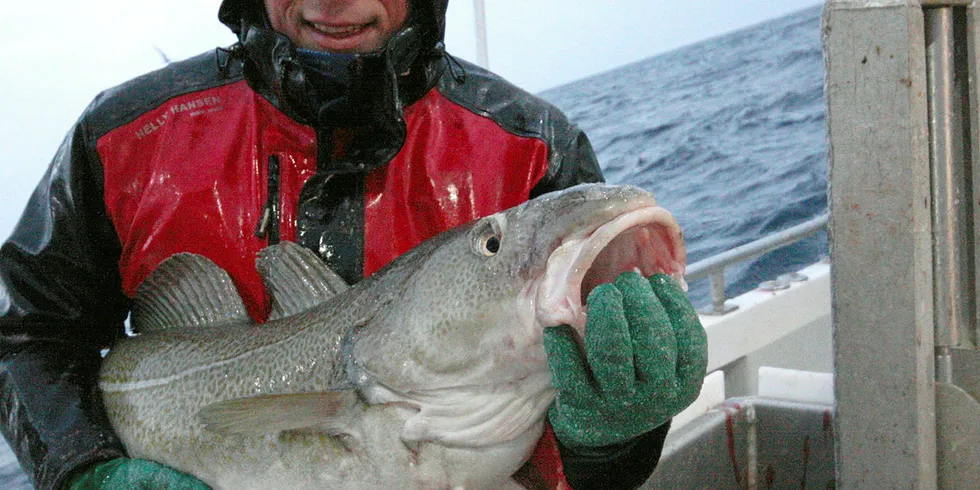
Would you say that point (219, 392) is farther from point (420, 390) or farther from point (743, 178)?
point (743, 178)

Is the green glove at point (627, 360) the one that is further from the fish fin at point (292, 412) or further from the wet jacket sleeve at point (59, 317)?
the wet jacket sleeve at point (59, 317)

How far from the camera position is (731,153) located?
12422 mm

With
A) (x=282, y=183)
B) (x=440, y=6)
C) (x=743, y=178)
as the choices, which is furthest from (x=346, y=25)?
(x=743, y=178)

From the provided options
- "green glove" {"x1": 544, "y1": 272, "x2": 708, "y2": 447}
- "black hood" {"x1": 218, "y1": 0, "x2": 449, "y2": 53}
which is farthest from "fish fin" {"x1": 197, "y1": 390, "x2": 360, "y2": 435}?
"black hood" {"x1": 218, "y1": 0, "x2": 449, "y2": 53}

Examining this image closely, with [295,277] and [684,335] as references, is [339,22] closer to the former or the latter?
[295,277]

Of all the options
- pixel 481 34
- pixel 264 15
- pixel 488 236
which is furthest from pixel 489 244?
pixel 481 34

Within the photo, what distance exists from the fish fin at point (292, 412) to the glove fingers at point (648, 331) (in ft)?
1.99

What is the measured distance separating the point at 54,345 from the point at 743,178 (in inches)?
373

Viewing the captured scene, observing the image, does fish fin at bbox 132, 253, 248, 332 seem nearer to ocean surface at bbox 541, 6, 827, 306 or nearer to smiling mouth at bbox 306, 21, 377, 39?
smiling mouth at bbox 306, 21, 377, 39

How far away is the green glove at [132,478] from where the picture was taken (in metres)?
2.14

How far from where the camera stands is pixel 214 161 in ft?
8.48

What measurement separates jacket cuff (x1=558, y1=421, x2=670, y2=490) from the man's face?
4.03 feet

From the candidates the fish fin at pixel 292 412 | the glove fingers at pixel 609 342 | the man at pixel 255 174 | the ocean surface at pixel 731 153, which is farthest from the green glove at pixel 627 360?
the ocean surface at pixel 731 153

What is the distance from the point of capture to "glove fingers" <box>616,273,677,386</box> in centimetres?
165
